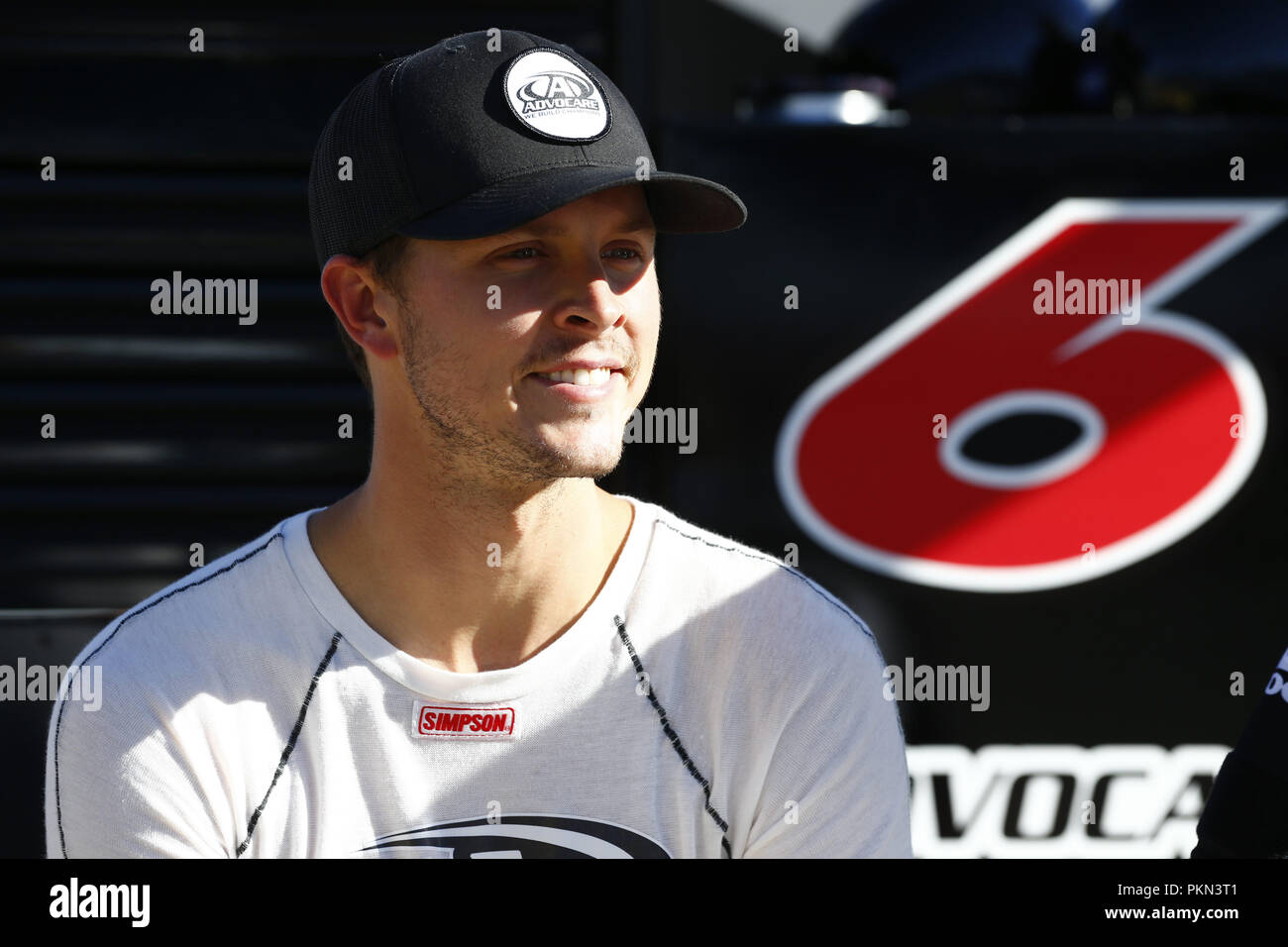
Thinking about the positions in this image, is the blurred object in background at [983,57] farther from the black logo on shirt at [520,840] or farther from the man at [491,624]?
the black logo on shirt at [520,840]

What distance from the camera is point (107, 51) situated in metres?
3.05

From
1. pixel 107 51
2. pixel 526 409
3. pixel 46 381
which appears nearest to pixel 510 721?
pixel 526 409

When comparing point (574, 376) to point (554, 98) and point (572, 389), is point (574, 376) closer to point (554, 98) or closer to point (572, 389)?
point (572, 389)

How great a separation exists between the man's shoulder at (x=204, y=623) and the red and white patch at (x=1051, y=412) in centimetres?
145

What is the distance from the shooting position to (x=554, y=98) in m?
1.62

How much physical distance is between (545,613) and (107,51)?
81.9 inches

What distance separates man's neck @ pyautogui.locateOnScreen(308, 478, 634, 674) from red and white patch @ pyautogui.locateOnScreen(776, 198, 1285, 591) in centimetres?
125

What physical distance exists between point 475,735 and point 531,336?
47cm

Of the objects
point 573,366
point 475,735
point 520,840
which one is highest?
point 573,366

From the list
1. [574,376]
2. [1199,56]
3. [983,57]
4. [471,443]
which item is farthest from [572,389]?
[1199,56]

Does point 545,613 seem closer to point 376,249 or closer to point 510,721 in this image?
point 510,721

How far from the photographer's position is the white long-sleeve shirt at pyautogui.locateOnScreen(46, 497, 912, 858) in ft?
5.07

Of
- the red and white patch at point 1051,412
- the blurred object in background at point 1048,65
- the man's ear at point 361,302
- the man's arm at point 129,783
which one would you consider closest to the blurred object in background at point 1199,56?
the blurred object in background at point 1048,65
